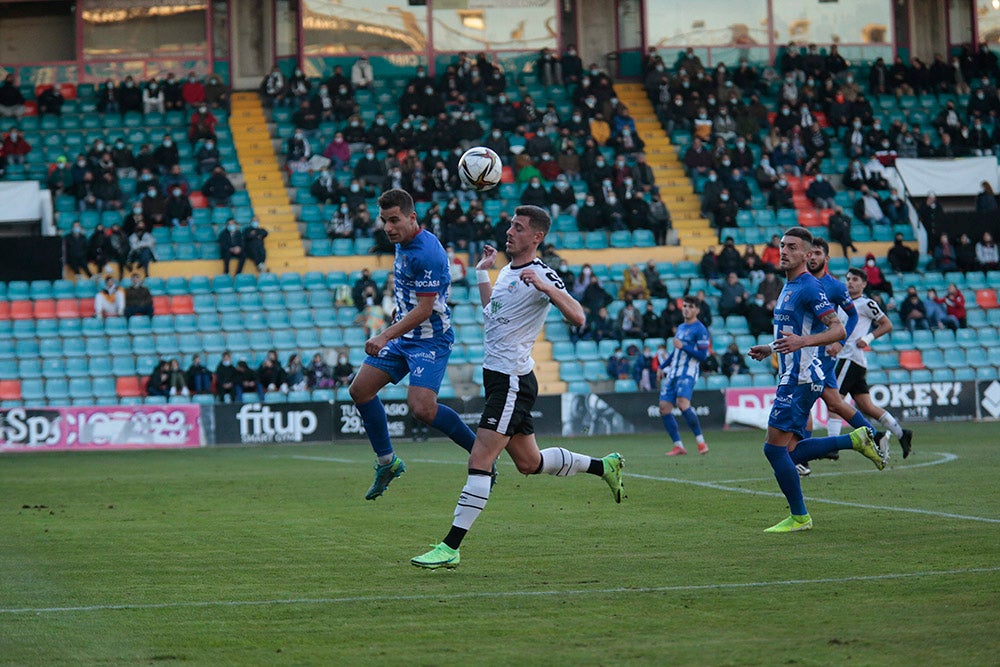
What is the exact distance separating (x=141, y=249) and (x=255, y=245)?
2.33 metres

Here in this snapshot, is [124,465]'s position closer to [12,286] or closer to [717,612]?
[12,286]

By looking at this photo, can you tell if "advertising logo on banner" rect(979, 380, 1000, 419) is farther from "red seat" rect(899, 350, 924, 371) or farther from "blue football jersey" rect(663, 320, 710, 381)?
"blue football jersey" rect(663, 320, 710, 381)

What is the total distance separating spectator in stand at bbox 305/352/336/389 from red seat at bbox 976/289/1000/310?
14.8 metres

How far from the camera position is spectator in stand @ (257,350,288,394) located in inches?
1011

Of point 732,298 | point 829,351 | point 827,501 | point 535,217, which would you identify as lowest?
point 827,501

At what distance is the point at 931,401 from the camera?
86.8ft

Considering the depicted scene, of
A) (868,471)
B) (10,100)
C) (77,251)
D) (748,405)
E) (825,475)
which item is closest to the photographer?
(825,475)

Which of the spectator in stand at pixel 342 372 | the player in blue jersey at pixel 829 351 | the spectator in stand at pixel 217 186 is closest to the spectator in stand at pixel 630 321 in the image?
the spectator in stand at pixel 342 372

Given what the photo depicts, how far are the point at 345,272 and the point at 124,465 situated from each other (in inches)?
405

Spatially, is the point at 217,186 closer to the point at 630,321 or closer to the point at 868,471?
the point at 630,321

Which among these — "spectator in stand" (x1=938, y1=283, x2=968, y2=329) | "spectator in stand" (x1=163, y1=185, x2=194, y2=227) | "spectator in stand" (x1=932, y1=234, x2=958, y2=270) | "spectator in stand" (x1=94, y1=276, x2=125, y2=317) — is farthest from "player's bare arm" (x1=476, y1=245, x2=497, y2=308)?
"spectator in stand" (x1=932, y1=234, x2=958, y2=270)

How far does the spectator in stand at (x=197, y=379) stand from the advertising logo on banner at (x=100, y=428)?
1.36 metres

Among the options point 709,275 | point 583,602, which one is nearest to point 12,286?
point 709,275

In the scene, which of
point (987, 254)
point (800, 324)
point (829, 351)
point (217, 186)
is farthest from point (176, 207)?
point (800, 324)
